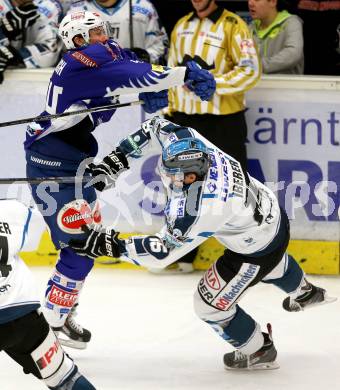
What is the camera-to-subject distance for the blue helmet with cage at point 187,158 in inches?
176

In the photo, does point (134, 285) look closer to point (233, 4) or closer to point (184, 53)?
point (184, 53)

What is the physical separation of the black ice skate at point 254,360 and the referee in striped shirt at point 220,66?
62.6 inches

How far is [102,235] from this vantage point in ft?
14.5

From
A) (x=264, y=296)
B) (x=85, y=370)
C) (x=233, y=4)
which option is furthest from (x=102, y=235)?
(x=233, y=4)

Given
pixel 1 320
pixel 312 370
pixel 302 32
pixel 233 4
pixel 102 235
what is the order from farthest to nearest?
pixel 233 4 → pixel 302 32 → pixel 312 370 → pixel 102 235 → pixel 1 320

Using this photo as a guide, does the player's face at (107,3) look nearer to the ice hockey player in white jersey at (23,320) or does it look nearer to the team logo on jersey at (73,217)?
the team logo on jersey at (73,217)

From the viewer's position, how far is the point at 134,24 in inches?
262

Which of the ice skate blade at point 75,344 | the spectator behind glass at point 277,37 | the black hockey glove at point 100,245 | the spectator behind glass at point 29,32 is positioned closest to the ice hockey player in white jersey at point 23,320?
the black hockey glove at point 100,245

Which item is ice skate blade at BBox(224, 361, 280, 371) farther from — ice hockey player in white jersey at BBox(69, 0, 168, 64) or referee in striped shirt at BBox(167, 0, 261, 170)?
ice hockey player in white jersey at BBox(69, 0, 168, 64)

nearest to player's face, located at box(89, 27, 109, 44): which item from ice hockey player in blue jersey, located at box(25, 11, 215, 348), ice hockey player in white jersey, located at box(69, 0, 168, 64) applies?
ice hockey player in blue jersey, located at box(25, 11, 215, 348)

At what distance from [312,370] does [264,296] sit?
1.10 m

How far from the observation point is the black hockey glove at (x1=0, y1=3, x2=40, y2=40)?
6645 mm

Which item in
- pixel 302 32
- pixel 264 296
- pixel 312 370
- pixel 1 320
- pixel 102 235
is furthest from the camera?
pixel 302 32

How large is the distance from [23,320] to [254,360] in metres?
1.51
